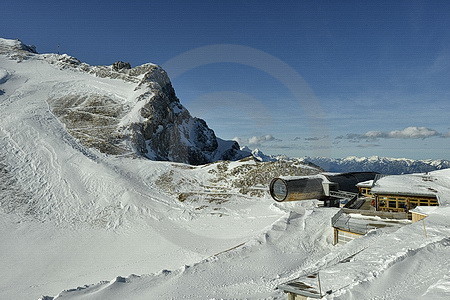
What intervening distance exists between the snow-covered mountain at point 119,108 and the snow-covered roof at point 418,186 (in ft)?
148

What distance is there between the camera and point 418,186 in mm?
22828

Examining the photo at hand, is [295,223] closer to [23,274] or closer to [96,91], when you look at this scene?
[23,274]

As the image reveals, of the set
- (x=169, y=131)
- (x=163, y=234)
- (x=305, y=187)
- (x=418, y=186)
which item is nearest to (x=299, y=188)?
(x=305, y=187)

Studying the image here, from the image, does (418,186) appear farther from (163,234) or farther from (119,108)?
(119,108)

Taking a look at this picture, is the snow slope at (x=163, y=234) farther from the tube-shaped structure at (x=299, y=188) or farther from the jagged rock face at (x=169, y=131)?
the jagged rock face at (x=169, y=131)

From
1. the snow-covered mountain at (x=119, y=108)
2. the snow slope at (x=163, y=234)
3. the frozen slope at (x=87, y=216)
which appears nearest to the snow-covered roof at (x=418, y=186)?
the snow slope at (x=163, y=234)

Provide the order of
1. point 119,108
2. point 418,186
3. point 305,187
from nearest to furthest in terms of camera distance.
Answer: point 418,186
point 305,187
point 119,108

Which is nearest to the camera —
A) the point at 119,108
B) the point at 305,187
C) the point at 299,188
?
the point at 299,188

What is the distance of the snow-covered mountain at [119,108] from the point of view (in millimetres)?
63250

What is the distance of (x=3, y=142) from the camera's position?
46.0 metres

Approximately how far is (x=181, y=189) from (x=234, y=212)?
1084 centimetres

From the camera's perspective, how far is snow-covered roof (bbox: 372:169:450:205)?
70.1 feet

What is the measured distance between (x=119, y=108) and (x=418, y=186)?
69.4 meters

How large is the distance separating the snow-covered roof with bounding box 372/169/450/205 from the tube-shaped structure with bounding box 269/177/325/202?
23.0 feet
